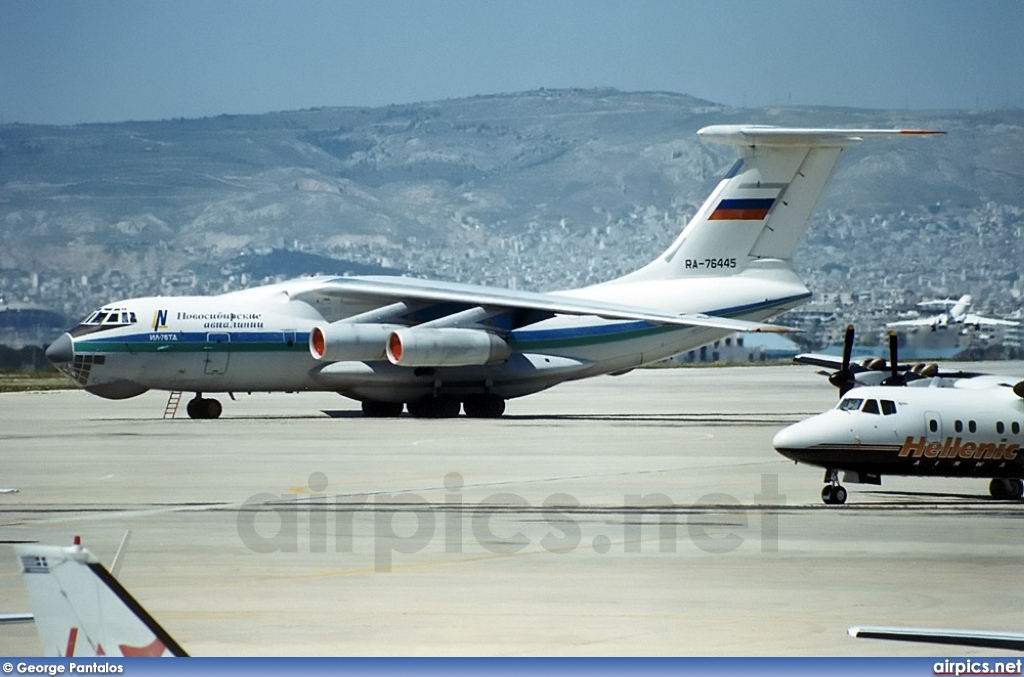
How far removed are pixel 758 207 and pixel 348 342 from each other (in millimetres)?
11172

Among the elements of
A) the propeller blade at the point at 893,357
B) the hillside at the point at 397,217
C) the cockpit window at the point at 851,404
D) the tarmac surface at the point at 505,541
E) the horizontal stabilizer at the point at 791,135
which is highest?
the hillside at the point at 397,217

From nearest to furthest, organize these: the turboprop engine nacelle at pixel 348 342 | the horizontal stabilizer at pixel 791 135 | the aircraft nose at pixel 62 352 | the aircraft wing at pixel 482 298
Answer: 1. the aircraft wing at pixel 482 298
2. the turboprop engine nacelle at pixel 348 342
3. the aircraft nose at pixel 62 352
4. the horizontal stabilizer at pixel 791 135

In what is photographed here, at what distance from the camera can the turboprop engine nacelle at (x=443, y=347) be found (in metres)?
36.8

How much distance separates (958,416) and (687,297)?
18.2 m

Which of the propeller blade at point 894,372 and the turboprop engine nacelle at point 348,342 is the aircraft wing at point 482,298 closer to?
the turboprop engine nacelle at point 348,342

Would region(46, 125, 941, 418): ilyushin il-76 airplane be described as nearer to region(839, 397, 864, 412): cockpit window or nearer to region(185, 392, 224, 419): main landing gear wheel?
region(185, 392, 224, 419): main landing gear wheel

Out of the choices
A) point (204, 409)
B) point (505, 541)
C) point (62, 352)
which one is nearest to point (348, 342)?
point (204, 409)

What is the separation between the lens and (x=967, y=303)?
96.1 m

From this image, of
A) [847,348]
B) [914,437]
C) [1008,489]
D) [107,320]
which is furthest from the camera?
[107,320]

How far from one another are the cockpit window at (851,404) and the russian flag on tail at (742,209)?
20258mm

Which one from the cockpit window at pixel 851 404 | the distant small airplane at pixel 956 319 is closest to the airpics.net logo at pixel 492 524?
the cockpit window at pixel 851 404

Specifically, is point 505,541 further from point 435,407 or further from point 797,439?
point 435,407

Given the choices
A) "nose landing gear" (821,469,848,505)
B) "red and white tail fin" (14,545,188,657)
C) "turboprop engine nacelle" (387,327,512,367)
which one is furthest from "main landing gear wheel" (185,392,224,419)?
"red and white tail fin" (14,545,188,657)

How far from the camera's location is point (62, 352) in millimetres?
37062
